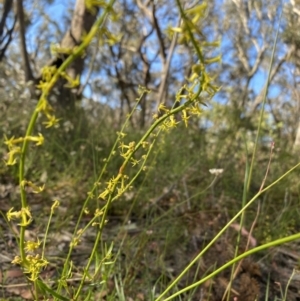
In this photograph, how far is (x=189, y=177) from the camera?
11.2 feet

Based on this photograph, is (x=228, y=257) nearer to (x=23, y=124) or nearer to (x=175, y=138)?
(x=175, y=138)

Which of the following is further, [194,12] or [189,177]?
[189,177]

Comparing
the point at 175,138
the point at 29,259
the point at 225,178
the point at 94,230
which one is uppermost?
the point at 175,138

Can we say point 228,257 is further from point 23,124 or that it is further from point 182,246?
point 23,124

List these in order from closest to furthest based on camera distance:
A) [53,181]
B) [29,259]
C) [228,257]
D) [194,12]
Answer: [194,12] < [29,259] < [228,257] < [53,181]

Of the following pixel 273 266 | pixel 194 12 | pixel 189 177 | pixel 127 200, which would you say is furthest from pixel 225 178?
pixel 194 12

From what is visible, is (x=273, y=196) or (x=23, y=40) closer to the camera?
(x=273, y=196)

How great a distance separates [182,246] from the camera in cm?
244

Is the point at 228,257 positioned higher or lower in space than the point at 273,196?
lower

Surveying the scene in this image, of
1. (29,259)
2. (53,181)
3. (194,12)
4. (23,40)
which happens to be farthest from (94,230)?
(23,40)

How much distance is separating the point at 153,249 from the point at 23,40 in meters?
3.96

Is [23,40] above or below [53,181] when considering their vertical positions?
above

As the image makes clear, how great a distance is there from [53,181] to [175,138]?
4.70ft

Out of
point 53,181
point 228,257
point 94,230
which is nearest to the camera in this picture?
point 228,257
